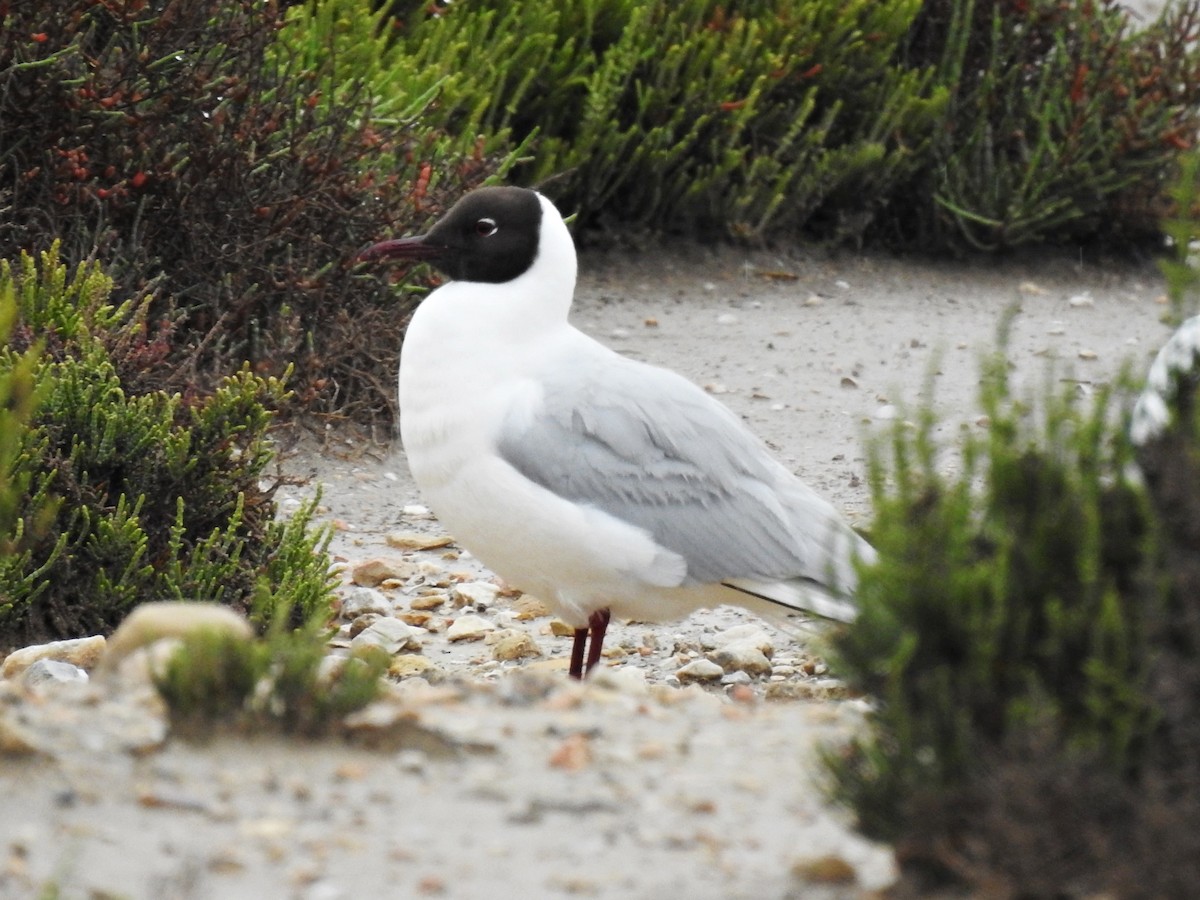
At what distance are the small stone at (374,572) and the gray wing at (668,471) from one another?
1651 millimetres

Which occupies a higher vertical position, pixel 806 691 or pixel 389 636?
pixel 806 691

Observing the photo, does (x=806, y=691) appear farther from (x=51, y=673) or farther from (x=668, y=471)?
(x=51, y=673)

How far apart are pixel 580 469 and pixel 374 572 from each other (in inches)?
69.0

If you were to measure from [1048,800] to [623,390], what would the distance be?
2.30 metres

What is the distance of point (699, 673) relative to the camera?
5340 millimetres

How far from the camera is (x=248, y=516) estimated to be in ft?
17.4

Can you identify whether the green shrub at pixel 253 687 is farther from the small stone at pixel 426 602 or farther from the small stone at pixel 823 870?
the small stone at pixel 426 602

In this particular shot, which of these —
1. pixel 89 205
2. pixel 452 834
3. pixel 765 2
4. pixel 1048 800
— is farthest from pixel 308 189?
pixel 1048 800

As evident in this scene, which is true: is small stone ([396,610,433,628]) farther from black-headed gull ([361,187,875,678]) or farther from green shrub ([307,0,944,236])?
green shrub ([307,0,944,236])

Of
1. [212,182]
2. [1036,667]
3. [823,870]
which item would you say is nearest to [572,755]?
[823,870]

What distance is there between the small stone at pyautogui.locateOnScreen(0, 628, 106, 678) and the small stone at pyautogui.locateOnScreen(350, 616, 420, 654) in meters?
0.89

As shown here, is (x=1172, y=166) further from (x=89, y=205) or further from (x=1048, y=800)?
(x=1048, y=800)

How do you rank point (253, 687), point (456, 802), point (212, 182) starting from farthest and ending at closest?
point (212, 182), point (253, 687), point (456, 802)

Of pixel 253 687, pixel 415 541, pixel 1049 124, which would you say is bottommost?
pixel 415 541
